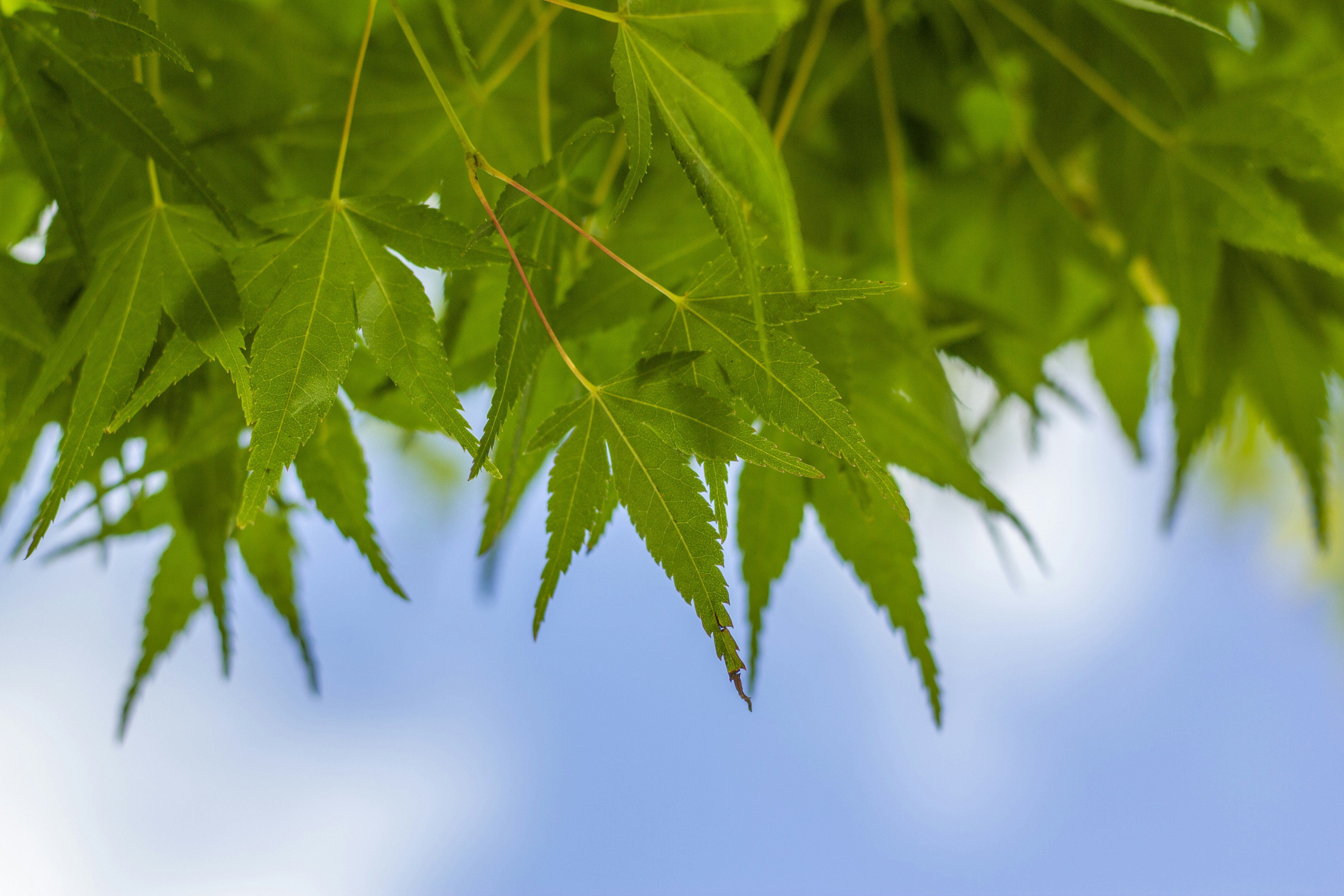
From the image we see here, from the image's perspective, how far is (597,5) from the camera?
1.72 ft

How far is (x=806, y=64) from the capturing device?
26.7 inches

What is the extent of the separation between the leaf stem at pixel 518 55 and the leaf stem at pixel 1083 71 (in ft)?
1.31

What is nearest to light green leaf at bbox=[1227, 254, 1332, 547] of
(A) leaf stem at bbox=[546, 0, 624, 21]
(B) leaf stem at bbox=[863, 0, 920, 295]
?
(B) leaf stem at bbox=[863, 0, 920, 295]

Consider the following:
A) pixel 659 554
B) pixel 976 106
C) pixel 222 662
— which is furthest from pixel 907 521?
pixel 976 106

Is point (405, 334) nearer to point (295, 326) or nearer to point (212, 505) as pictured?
point (295, 326)

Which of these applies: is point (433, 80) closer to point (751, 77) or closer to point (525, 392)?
point (525, 392)

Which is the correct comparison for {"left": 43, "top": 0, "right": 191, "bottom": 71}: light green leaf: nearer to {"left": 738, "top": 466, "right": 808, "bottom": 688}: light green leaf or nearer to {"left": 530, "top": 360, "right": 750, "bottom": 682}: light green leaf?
{"left": 530, "top": 360, "right": 750, "bottom": 682}: light green leaf

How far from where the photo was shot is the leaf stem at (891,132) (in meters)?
0.67

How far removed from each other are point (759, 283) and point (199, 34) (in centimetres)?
53

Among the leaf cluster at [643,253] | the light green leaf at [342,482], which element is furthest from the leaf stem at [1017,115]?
the light green leaf at [342,482]

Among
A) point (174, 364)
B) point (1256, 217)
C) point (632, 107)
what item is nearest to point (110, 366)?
point (174, 364)

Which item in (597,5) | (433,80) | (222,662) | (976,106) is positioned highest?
(976,106)

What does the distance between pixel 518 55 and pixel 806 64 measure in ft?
0.79

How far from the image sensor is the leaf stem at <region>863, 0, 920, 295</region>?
67cm
